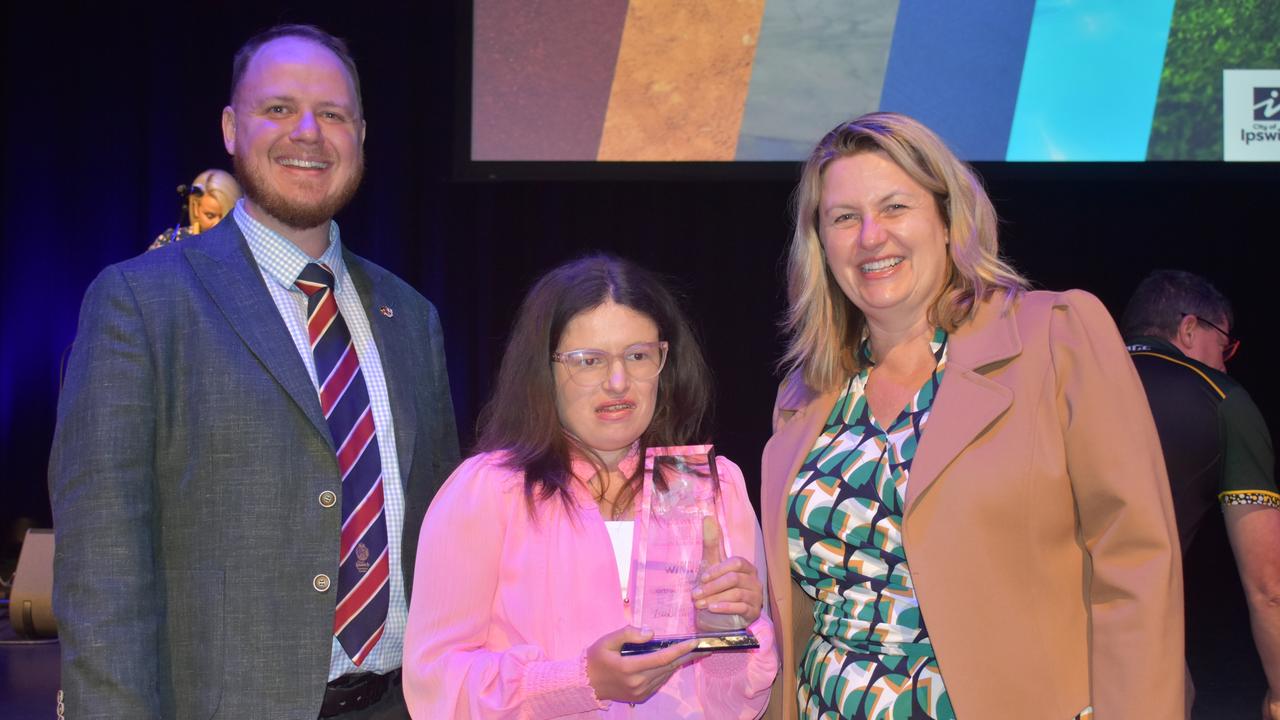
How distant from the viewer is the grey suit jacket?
1880mm

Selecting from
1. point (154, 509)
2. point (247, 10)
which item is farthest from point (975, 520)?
point (247, 10)

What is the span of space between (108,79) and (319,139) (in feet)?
14.8

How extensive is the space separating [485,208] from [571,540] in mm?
4273

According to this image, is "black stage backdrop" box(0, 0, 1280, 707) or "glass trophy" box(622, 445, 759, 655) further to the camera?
"black stage backdrop" box(0, 0, 1280, 707)

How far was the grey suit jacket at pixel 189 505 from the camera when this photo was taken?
188 centimetres

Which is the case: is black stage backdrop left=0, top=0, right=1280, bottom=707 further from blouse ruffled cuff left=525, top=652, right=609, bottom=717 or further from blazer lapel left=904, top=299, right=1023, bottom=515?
blouse ruffled cuff left=525, top=652, right=609, bottom=717

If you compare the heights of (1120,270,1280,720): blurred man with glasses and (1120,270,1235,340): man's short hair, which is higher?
(1120,270,1235,340): man's short hair

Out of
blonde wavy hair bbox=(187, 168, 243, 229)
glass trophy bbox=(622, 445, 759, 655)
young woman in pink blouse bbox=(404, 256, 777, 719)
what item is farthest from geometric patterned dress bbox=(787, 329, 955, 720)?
blonde wavy hair bbox=(187, 168, 243, 229)

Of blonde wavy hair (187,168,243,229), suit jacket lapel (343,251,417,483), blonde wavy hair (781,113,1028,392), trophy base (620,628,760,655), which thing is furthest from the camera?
blonde wavy hair (187,168,243,229)

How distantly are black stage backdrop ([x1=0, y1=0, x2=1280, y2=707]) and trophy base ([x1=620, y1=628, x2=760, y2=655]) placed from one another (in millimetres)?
4303

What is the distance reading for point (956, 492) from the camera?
1.79 m

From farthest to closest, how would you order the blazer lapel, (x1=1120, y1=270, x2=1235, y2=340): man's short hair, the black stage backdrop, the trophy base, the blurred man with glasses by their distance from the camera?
the black stage backdrop, (x1=1120, y1=270, x2=1235, y2=340): man's short hair, the blurred man with glasses, the blazer lapel, the trophy base

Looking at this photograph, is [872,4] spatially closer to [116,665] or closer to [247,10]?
[247,10]

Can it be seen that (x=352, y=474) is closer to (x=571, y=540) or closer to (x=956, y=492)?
(x=571, y=540)
